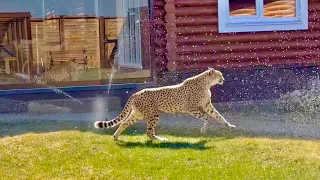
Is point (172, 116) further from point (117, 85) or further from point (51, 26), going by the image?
point (51, 26)

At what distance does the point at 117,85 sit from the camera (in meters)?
12.1

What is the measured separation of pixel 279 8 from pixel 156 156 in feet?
21.0

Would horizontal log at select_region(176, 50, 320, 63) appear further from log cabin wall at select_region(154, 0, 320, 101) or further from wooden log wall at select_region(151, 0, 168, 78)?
wooden log wall at select_region(151, 0, 168, 78)

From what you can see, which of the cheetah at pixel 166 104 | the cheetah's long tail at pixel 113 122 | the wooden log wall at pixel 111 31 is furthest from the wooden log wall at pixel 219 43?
the cheetah's long tail at pixel 113 122

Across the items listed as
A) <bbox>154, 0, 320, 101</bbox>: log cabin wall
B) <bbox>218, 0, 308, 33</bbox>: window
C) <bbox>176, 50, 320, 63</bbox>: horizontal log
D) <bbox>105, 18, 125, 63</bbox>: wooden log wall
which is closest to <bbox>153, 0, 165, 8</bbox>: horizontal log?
<bbox>154, 0, 320, 101</bbox>: log cabin wall

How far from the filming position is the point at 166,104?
828 centimetres

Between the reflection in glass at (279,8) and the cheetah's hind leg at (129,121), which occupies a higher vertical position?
the reflection in glass at (279,8)

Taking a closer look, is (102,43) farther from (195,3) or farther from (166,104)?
(166,104)

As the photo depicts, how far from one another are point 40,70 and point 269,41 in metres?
4.70

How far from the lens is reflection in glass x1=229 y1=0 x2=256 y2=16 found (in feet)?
41.0

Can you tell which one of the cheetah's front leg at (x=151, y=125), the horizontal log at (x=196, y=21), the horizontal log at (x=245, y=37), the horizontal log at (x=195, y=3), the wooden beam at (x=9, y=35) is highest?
the horizontal log at (x=195, y=3)

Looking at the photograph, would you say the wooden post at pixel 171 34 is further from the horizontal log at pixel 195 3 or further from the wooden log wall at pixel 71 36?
the wooden log wall at pixel 71 36

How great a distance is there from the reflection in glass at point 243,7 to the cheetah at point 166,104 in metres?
4.18

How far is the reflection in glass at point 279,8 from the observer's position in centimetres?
1263
